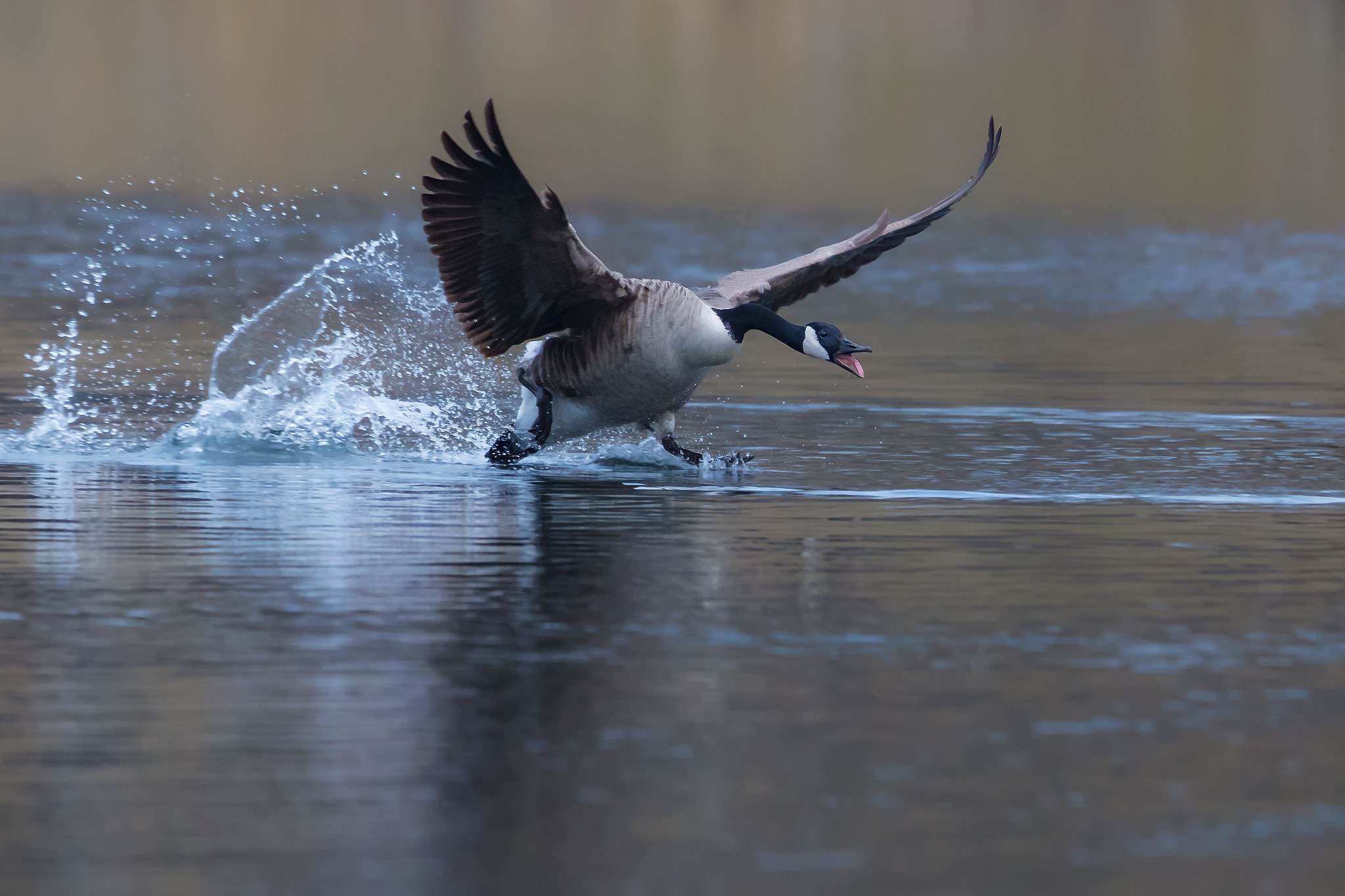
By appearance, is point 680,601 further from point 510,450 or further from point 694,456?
point 510,450

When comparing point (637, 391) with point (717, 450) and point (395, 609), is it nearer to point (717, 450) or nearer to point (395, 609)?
point (717, 450)

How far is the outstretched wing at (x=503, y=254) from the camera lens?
36.2 feet

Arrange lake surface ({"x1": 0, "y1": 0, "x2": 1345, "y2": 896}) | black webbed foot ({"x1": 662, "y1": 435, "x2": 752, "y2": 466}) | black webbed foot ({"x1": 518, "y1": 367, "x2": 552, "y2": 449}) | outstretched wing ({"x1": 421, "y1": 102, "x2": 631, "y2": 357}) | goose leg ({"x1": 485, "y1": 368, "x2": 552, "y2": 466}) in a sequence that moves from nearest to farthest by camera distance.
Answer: lake surface ({"x1": 0, "y1": 0, "x2": 1345, "y2": 896})
outstretched wing ({"x1": 421, "y1": 102, "x2": 631, "y2": 357})
black webbed foot ({"x1": 662, "y1": 435, "x2": 752, "y2": 466})
goose leg ({"x1": 485, "y1": 368, "x2": 552, "y2": 466})
black webbed foot ({"x1": 518, "y1": 367, "x2": 552, "y2": 449})

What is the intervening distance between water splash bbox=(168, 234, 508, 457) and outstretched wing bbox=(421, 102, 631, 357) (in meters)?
0.79

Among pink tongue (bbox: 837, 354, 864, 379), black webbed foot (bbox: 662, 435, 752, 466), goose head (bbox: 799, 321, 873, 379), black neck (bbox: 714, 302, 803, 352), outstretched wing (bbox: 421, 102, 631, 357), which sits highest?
outstretched wing (bbox: 421, 102, 631, 357)

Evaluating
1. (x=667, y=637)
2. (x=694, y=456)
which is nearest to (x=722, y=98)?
(x=694, y=456)

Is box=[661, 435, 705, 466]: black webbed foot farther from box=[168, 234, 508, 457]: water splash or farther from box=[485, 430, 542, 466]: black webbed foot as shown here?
box=[168, 234, 508, 457]: water splash

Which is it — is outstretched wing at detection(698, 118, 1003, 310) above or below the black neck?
above

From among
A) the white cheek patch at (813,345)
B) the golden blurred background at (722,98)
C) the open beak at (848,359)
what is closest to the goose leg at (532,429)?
the white cheek patch at (813,345)

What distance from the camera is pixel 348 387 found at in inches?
513

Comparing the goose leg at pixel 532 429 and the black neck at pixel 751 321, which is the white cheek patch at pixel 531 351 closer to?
the goose leg at pixel 532 429

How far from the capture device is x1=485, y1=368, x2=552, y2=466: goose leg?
40.2 feet

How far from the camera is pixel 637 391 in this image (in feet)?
39.2

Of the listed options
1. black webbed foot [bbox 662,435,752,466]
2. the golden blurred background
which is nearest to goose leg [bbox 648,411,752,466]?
black webbed foot [bbox 662,435,752,466]
